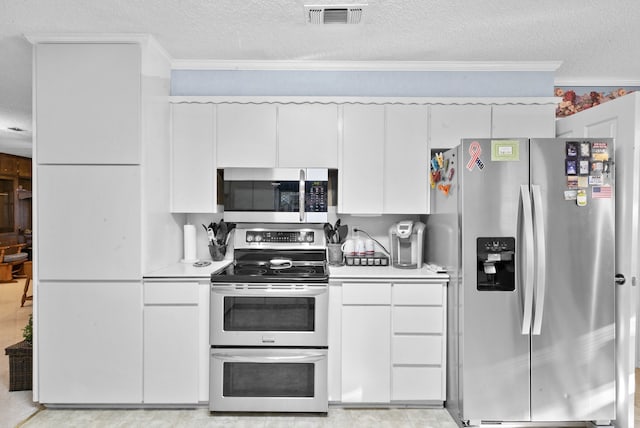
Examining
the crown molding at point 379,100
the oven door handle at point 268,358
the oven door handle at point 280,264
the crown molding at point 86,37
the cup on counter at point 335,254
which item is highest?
the crown molding at point 86,37

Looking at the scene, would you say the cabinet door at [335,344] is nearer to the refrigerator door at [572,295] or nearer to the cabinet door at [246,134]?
the cabinet door at [246,134]

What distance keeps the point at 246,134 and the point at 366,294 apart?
1443mm

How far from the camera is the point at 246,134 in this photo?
2941mm

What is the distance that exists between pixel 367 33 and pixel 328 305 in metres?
1.78

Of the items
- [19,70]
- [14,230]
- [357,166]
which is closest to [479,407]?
[357,166]

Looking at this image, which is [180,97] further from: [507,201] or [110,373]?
[507,201]

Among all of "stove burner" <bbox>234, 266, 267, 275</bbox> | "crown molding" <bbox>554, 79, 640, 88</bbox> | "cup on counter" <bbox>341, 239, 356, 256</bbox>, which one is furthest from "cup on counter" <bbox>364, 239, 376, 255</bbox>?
"crown molding" <bbox>554, 79, 640, 88</bbox>

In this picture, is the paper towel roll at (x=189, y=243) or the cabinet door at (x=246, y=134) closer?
the cabinet door at (x=246, y=134)

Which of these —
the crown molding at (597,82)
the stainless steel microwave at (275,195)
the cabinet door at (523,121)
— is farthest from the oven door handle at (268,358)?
the crown molding at (597,82)

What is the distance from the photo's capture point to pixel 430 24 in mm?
2428

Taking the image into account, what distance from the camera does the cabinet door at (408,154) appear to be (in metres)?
2.92

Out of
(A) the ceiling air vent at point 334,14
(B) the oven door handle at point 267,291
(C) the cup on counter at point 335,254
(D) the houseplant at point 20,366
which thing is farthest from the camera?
(C) the cup on counter at point 335,254

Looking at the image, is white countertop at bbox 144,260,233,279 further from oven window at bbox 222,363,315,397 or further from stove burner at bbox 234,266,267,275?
oven window at bbox 222,363,315,397

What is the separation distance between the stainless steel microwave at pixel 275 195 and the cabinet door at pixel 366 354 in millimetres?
763
